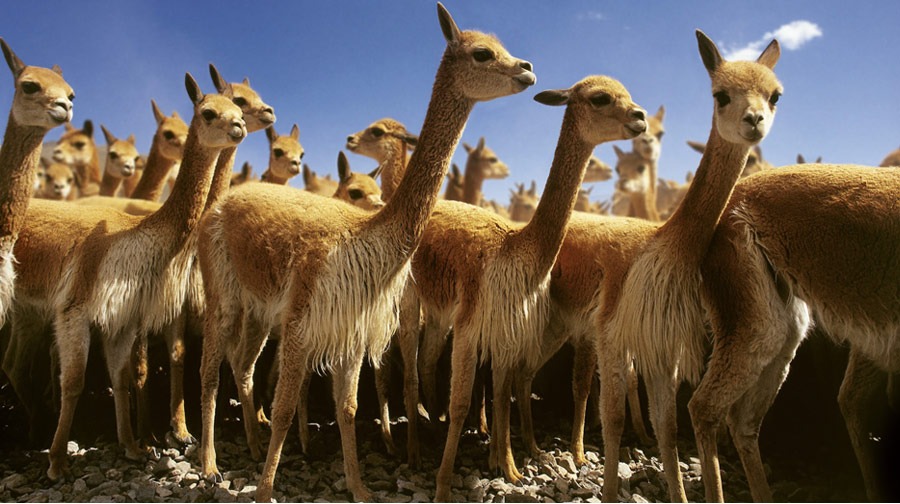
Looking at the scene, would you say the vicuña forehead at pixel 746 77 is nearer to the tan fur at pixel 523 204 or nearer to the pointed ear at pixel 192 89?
the pointed ear at pixel 192 89

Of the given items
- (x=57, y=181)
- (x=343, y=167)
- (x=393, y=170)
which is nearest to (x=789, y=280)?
(x=393, y=170)

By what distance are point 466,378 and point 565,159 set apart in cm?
189

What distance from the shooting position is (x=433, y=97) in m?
4.81

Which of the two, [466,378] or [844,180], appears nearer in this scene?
[844,180]

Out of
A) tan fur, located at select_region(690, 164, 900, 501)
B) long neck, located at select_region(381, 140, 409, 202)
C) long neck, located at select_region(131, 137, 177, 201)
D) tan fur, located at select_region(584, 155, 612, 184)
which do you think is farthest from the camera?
tan fur, located at select_region(584, 155, 612, 184)

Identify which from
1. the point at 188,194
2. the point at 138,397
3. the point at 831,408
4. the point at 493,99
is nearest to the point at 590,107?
the point at 493,99

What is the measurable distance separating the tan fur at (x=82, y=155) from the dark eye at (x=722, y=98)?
1047cm

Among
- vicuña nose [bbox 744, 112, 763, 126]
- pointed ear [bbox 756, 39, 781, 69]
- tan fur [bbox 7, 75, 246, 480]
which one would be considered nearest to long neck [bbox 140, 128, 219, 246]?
tan fur [bbox 7, 75, 246, 480]

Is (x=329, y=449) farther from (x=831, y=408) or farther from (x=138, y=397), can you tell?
(x=831, y=408)

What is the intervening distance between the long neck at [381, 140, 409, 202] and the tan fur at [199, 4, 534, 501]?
2407 mm

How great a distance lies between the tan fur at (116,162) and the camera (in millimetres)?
9714

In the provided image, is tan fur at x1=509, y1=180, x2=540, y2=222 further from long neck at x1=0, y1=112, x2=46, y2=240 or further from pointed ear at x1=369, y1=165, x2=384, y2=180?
long neck at x1=0, y1=112, x2=46, y2=240

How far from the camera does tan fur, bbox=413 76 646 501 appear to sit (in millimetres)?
4969

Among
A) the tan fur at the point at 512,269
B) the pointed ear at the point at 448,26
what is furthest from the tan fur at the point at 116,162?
the pointed ear at the point at 448,26
